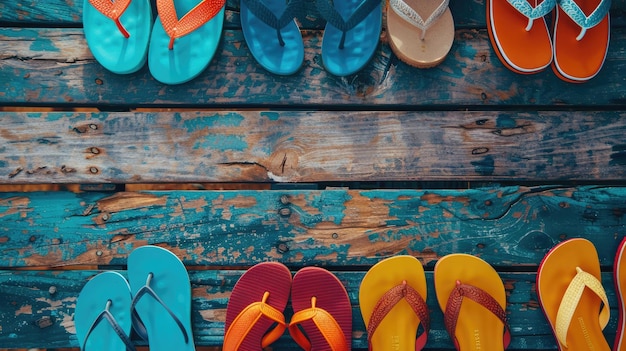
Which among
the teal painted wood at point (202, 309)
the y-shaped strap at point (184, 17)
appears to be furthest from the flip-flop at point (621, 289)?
the y-shaped strap at point (184, 17)

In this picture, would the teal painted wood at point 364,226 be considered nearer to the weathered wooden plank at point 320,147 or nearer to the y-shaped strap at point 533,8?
the weathered wooden plank at point 320,147

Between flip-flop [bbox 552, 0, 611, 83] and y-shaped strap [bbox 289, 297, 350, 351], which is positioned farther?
flip-flop [bbox 552, 0, 611, 83]

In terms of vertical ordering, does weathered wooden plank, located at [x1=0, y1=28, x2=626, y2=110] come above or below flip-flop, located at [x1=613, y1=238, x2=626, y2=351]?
above

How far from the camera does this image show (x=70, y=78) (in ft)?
4.38

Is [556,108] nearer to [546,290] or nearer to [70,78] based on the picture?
[546,290]

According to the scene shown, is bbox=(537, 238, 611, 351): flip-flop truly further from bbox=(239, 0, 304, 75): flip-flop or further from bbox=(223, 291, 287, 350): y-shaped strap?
bbox=(239, 0, 304, 75): flip-flop

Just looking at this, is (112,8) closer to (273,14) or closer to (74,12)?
(74,12)

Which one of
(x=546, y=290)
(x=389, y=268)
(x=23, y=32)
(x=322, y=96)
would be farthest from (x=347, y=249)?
(x=23, y=32)

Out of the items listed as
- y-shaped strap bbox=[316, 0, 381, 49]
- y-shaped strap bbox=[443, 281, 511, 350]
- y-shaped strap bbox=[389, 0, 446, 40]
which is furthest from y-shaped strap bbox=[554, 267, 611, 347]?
y-shaped strap bbox=[316, 0, 381, 49]

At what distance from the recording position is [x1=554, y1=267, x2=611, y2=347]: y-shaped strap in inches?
48.0

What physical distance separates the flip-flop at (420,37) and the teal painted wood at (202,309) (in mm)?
A: 592

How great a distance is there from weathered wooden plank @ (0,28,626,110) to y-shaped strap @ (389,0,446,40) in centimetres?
11

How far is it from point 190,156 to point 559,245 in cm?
103

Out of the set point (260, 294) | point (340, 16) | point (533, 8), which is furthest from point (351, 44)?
point (260, 294)
